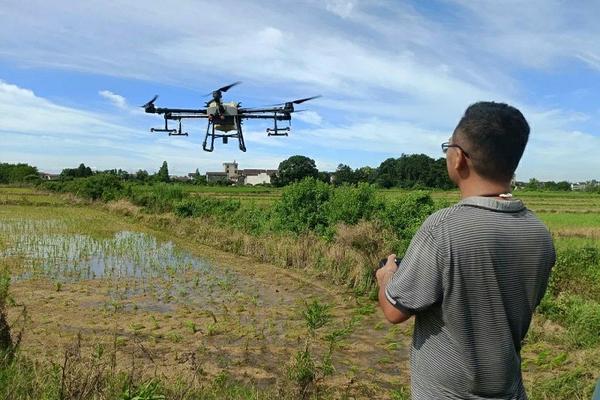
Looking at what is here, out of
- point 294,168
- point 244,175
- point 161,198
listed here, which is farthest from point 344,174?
point 161,198

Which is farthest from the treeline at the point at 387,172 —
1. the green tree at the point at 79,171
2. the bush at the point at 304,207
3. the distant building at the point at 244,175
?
the bush at the point at 304,207

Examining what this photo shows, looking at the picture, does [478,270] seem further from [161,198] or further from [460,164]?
[161,198]

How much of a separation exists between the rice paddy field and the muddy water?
3 cm

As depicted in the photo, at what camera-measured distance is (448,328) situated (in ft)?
5.56

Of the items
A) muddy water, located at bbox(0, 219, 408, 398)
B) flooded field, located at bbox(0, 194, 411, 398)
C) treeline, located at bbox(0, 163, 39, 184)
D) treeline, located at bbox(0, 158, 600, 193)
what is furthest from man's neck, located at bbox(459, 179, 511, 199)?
treeline, located at bbox(0, 163, 39, 184)

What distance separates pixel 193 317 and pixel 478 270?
706 cm

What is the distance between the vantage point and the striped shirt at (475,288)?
1614 mm

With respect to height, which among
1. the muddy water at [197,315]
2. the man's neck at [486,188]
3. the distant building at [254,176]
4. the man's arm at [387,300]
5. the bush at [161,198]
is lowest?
the muddy water at [197,315]

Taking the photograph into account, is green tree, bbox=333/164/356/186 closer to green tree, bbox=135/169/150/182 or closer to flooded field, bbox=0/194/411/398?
green tree, bbox=135/169/150/182

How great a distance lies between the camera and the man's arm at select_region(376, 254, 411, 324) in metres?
1.71

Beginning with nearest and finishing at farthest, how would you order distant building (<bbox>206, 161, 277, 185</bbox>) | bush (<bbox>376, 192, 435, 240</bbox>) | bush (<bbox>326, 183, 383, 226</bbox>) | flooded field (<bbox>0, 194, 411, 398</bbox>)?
flooded field (<bbox>0, 194, 411, 398</bbox>)
bush (<bbox>376, 192, 435, 240</bbox>)
bush (<bbox>326, 183, 383, 226</bbox>)
distant building (<bbox>206, 161, 277, 185</bbox>)

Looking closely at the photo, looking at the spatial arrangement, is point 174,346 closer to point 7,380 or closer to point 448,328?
point 7,380

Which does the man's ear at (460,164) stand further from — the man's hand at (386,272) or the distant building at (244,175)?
the distant building at (244,175)

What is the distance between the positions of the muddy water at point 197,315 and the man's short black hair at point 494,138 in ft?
9.57
